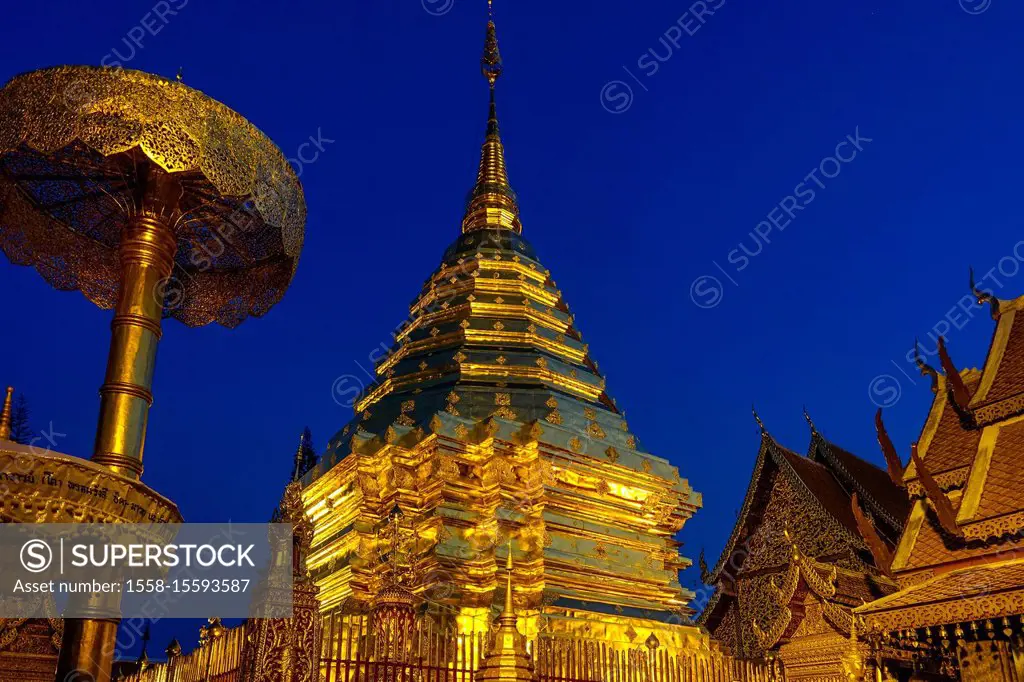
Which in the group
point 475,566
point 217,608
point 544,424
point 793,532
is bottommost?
point 217,608

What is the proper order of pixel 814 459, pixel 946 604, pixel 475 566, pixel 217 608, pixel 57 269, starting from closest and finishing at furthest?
pixel 217 608 < pixel 946 604 < pixel 57 269 < pixel 475 566 < pixel 814 459

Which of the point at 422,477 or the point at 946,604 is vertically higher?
the point at 422,477

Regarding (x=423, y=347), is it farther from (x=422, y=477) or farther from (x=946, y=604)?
(x=946, y=604)

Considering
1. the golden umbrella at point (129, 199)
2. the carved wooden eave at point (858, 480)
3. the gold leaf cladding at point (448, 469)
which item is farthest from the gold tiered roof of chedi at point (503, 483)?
the golden umbrella at point (129, 199)

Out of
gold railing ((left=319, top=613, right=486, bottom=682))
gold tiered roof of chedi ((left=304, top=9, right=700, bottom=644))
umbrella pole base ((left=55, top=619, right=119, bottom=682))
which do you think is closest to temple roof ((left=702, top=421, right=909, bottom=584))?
gold tiered roof of chedi ((left=304, top=9, right=700, bottom=644))

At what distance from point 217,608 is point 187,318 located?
3590mm

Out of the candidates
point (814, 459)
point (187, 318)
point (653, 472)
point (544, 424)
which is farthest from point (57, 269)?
point (814, 459)

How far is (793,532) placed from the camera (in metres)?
15.6

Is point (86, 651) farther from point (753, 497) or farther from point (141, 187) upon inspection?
point (753, 497)

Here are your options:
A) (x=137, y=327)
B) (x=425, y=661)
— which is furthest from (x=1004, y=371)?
(x=137, y=327)

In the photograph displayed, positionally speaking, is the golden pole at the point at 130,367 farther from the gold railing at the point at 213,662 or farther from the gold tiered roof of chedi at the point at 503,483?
the gold tiered roof of chedi at the point at 503,483

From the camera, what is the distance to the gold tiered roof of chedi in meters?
12.3

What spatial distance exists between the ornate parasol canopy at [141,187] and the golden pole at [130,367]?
11cm

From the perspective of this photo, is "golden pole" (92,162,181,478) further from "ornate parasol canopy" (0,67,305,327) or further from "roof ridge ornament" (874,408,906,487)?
"roof ridge ornament" (874,408,906,487)
